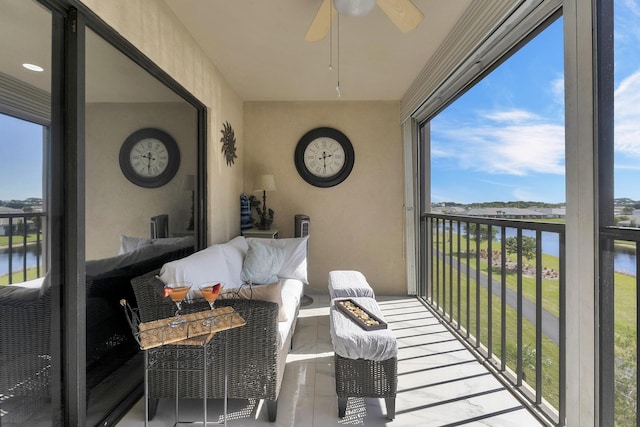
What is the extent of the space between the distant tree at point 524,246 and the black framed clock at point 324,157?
2239 millimetres

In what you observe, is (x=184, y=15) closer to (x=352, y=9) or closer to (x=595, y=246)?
(x=352, y=9)

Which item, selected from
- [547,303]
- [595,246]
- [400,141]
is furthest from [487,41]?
[400,141]

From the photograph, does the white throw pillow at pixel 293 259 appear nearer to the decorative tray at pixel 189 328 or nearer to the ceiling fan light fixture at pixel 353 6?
the decorative tray at pixel 189 328

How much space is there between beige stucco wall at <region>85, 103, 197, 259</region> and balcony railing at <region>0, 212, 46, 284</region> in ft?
0.74

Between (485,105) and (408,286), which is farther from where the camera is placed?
(408,286)

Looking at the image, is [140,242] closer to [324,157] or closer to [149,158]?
[149,158]

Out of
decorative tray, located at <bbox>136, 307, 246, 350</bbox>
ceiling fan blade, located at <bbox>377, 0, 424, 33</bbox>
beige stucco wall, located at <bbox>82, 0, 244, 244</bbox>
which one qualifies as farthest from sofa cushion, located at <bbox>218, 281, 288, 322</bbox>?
ceiling fan blade, located at <bbox>377, 0, 424, 33</bbox>

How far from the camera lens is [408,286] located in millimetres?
3969

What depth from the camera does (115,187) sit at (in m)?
1.74

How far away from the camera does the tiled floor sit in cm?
171

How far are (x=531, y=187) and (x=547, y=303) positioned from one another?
2.31ft

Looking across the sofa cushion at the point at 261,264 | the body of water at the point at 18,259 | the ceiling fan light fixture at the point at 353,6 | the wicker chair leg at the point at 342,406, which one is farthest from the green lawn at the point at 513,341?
the body of water at the point at 18,259

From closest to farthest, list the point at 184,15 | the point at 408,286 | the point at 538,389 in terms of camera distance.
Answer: the point at 538,389
the point at 184,15
the point at 408,286

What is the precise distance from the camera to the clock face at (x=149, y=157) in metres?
1.92
